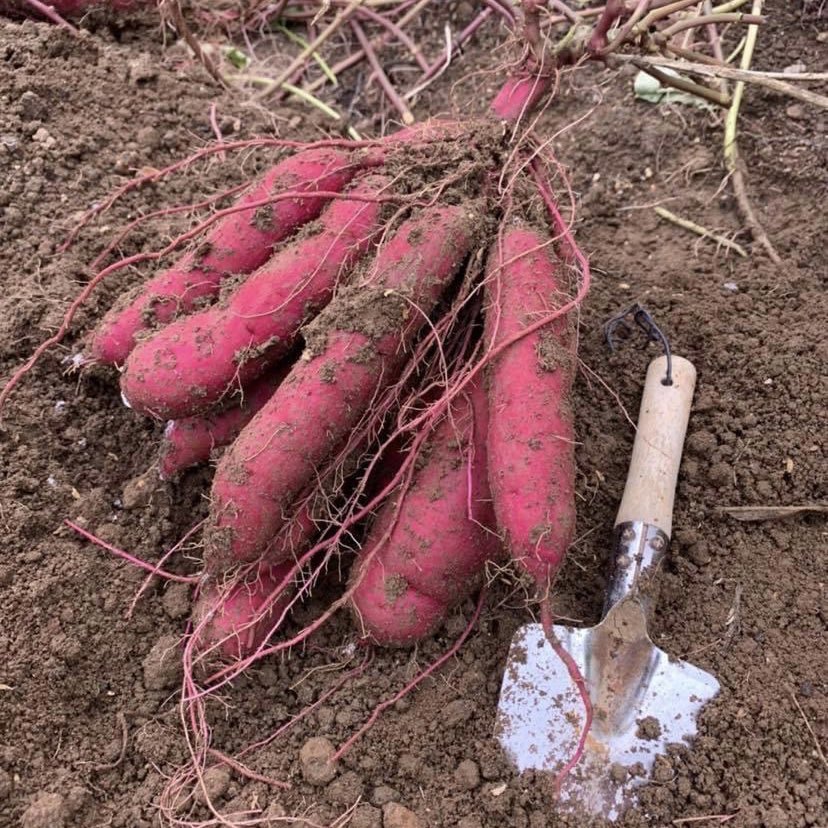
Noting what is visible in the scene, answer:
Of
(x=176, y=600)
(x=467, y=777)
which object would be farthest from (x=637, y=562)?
(x=176, y=600)

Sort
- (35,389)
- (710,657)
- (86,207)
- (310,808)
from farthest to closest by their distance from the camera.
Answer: (86,207) < (35,389) < (710,657) < (310,808)

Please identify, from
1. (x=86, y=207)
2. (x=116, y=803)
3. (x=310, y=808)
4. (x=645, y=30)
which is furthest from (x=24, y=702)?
(x=645, y=30)

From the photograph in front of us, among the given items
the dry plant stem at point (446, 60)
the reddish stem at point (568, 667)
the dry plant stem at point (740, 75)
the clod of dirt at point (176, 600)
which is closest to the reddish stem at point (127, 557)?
the clod of dirt at point (176, 600)

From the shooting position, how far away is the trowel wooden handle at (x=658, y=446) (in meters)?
1.38

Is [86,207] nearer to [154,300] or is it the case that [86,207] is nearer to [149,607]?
[154,300]

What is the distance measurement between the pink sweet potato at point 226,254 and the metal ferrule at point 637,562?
79 cm

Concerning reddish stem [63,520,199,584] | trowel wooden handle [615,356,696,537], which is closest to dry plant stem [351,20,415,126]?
trowel wooden handle [615,356,696,537]

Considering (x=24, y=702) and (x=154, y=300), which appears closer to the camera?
(x=24, y=702)

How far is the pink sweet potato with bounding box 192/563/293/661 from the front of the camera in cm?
128

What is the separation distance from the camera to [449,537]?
126 centimetres

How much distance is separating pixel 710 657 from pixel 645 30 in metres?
1.06

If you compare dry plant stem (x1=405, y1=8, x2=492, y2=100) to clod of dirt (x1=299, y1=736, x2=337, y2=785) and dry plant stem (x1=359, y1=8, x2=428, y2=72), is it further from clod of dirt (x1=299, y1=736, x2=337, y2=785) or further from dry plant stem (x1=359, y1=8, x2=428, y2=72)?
clod of dirt (x1=299, y1=736, x2=337, y2=785)

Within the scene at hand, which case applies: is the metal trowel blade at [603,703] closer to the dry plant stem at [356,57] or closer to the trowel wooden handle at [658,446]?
the trowel wooden handle at [658,446]

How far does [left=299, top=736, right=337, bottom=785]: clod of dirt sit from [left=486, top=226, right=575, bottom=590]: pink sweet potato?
1.41 ft
